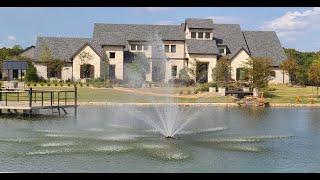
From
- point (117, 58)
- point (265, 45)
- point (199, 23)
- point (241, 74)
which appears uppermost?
point (199, 23)

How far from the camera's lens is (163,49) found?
5091 centimetres

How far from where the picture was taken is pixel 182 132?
17312 mm

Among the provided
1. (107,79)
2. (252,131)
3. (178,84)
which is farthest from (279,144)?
(107,79)

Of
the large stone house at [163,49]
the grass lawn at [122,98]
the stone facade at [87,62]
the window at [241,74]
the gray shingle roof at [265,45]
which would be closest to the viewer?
the grass lawn at [122,98]

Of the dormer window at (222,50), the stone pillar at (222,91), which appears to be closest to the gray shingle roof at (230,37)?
the dormer window at (222,50)

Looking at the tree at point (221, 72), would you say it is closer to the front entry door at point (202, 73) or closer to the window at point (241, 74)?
the window at point (241, 74)

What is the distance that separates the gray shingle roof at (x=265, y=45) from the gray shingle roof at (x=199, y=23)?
5183 millimetres

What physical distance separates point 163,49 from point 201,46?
14.6 ft

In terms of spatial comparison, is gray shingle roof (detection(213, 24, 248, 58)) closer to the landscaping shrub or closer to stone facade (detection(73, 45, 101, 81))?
the landscaping shrub

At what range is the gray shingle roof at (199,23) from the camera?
49625 mm

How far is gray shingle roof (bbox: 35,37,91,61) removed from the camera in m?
49.3

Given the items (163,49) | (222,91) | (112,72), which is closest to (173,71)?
(163,49)

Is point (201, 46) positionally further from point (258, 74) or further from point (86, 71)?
point (258, 74)

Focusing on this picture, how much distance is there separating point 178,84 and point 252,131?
26568 millimetres
